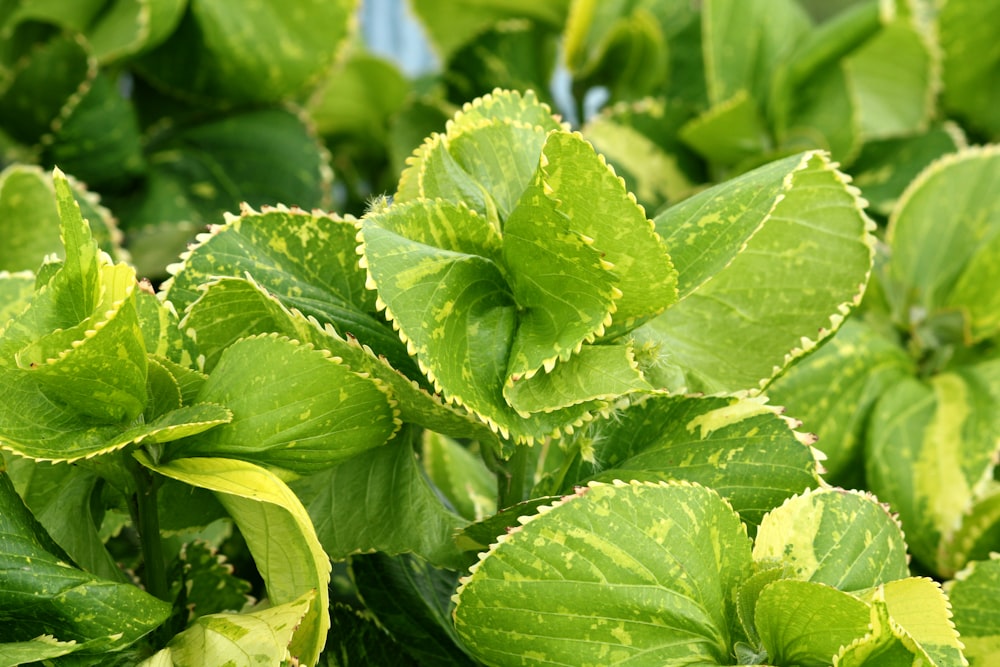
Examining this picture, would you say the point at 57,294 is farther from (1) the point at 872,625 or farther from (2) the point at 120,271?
→ (1) the point at 872,625

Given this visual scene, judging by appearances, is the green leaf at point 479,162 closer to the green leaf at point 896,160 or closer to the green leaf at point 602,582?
the green leaf at point 602,582

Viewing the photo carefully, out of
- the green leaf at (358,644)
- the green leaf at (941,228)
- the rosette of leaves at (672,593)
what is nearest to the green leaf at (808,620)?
the rosette of leaves at (672,593)

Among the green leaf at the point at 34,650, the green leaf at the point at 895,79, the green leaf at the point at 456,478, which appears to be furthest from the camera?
the green leaf at the point at 895,79

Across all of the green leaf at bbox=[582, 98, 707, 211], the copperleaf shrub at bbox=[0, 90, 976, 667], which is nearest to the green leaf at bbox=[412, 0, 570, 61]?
the green leaf at bbox=[582, 98, 707, 211]

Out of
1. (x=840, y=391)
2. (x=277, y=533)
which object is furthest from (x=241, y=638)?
(x=840, y=391)

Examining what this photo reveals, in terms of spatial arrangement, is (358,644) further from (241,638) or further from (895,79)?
(895,79)

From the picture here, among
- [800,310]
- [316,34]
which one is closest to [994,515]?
[800,310]

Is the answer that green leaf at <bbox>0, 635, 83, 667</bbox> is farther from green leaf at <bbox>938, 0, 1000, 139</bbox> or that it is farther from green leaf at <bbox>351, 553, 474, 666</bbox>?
green leaf at <bbox>938, 0, 1000, 139</bbox>
